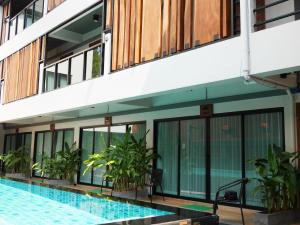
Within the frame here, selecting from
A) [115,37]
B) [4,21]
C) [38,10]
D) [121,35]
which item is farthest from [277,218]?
[4,21]

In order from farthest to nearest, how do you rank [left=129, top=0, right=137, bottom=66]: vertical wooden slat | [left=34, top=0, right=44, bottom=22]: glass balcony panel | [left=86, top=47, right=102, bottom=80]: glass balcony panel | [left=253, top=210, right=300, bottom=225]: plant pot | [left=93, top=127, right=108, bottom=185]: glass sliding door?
[left=34, top=0, right=44, bottom=22]: glass balcony panel < [left=93, top=127, right=108, bottom=185]: glass sliding door < [left=86, top=47, right=102, bottom=80]: glass balcony panel < [left=129, top=0, right=137, bottom=66]: vertical wooden slat < [left=253, top=210, right=300, bottom=225]: plant pot

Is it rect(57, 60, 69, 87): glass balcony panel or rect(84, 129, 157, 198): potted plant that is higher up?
rect(57, 60, 69, 87): glass balcony panel

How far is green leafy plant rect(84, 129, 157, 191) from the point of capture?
10047mm

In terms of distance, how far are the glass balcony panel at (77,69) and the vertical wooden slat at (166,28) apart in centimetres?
373

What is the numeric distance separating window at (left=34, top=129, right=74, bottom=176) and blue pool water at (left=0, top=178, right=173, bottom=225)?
18.8ft

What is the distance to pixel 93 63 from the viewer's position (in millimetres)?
10188

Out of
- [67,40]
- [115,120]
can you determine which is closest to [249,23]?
[115,120]

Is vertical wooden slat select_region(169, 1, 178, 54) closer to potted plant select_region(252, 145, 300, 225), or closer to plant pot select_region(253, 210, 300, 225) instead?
potted plant select_region(252, 145, 300, 225)

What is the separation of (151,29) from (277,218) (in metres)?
4.71

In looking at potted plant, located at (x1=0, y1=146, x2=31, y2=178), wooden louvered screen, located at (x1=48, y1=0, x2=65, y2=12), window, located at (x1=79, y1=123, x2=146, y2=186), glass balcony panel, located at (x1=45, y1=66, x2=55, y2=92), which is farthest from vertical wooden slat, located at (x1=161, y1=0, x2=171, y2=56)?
potted plant, located at (x1=0, y1=146, x2=31, y2=178)

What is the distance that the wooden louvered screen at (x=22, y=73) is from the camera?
13.4 m

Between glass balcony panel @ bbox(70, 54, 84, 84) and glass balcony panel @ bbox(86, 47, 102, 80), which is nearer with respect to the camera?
glass balcony panel @ bbox(86, 47, 102, 80)

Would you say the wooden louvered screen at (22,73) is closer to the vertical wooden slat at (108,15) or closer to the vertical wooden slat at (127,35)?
the vertical wooden slat at (108,15)

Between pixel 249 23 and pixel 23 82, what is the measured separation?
1060 cm
